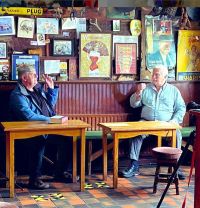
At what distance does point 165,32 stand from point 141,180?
2.06 metres

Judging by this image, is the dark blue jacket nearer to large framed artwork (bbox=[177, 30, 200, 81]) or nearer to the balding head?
the balding head

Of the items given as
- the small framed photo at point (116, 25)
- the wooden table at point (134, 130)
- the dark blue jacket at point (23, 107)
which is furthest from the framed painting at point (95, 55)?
the wooden table at point (134, 130)

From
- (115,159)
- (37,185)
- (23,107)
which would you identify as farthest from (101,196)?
(23,107)

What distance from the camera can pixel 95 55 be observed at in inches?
251

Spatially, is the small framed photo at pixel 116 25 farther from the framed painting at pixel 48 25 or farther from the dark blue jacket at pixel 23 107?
the dark blue jacket at pixel 23 107

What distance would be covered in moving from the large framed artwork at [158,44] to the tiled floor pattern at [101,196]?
167 centimetres

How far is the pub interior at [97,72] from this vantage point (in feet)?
18.7

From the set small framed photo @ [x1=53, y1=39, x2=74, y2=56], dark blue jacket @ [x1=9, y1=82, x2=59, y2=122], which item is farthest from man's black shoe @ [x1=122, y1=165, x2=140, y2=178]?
small framed photo @ [x1=53, y1=39, x2=74, y2=56]

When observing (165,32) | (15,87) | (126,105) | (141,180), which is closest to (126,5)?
(165,32)

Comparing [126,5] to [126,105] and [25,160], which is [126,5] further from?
[25,160]

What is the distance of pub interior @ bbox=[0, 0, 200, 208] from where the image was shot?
224 inches

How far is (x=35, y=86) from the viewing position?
232 inches

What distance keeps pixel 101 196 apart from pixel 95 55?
79.3 inches

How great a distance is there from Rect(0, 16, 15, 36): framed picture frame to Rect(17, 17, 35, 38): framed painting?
0.09 m
